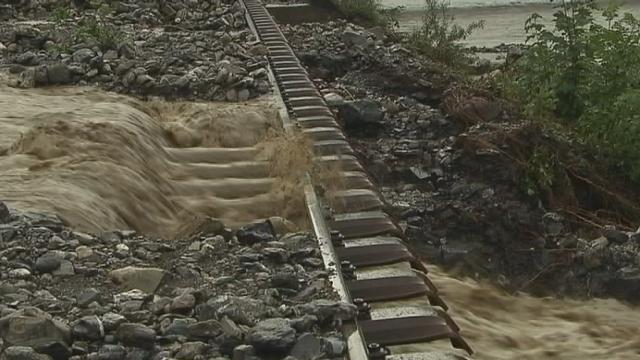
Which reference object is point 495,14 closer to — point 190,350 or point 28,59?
point 28,59

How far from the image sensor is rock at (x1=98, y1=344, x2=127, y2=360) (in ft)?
10.9

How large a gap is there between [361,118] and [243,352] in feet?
18.5

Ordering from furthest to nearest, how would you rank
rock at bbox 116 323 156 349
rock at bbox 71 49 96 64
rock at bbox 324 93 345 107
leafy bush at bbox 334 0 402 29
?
leafy bush at bbox 334 0 402 29
rock at bbox 71 49 96 64
rock at bbox 324 93 345 107
rock at bbox 116 323 156 349

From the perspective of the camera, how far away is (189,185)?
257 inches

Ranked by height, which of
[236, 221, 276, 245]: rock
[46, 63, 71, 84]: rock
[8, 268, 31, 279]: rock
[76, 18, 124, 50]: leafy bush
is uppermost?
[76, 18, 124, 50]: leafy bush

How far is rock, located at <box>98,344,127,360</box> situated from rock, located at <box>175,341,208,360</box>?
0.21 m

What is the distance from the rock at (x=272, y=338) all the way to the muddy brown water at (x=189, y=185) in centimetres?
191

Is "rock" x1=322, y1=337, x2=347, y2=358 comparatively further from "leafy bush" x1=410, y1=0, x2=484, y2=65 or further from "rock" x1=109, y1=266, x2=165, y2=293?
"leafy bush" x1=410, y1=0, x2=484, y2=65

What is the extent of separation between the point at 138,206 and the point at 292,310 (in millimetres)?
2318

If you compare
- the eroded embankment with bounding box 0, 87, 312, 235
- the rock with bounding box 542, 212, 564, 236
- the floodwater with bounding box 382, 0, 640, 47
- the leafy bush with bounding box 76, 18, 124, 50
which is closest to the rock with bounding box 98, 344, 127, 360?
the eroded embankment with bounding box 0, 87, 312, 235

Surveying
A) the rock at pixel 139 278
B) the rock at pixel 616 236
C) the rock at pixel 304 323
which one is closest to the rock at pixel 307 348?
the rock at pixel 304 323

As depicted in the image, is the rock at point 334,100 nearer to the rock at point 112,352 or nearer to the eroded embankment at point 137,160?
the eroded embankment at point 137,160

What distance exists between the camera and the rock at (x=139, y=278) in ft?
13.1

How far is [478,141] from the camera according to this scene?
8000 millimetres
